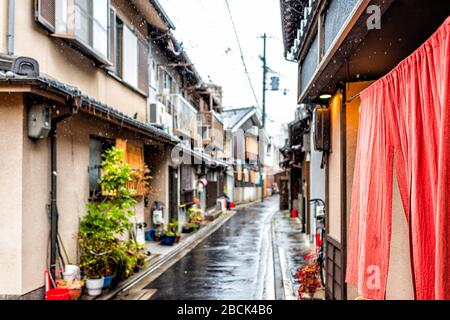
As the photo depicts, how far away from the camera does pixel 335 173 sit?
696cm

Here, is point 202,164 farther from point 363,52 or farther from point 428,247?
point 428,247

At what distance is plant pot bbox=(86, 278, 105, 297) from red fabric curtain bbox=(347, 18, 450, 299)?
18.4 feet

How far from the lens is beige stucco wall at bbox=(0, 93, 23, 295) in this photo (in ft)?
22.4

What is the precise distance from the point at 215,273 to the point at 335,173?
531cm

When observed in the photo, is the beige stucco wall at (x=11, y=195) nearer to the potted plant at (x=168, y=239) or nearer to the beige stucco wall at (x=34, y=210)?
the beige stucco wall at (x=34, y=210)

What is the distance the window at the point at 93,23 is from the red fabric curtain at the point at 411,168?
631 centimetres

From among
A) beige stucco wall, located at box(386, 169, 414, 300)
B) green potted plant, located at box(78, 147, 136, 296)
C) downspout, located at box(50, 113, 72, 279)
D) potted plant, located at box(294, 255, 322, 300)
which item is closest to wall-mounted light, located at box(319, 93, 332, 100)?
beige stucco wall, located at box(386, 169, 414, 300)

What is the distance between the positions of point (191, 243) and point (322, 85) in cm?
1178

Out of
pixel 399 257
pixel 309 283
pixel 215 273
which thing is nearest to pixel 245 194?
pixel 215 273

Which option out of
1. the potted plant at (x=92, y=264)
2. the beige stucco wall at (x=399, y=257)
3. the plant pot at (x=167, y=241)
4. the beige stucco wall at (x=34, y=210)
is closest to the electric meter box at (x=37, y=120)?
the beige stucco wall at (x=34, y=210)

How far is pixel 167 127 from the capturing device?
659 inches

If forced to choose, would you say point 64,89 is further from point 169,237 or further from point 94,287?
point 169,237

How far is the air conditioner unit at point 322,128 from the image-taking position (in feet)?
23.9

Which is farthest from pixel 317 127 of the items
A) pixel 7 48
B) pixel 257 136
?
pixel 257 136
